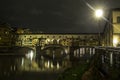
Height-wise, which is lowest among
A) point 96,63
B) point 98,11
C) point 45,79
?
point 45,79

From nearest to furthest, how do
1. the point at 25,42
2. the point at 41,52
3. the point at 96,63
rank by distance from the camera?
the point at 96,63 → the point at 41,52 → the point at 25,42

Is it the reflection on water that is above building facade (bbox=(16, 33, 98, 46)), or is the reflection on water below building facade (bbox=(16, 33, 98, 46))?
below

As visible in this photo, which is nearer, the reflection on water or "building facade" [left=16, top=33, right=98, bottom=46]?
the reflection on water

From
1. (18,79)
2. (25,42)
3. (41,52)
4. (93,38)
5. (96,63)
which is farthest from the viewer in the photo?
(25,42)

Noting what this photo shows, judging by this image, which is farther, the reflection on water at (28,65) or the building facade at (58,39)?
the building facade at (58,39)

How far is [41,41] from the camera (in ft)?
517

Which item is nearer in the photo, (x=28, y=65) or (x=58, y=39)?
(x=28, y=65)

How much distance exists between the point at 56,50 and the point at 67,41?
897cm

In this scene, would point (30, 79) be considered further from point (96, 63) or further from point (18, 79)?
point (96, 63)

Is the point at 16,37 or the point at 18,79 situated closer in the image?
the point at 18,79

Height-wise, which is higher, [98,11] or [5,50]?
[98,11]

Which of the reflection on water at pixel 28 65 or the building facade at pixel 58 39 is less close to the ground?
the building facade at pixel 58 39

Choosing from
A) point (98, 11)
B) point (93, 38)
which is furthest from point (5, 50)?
point (98, 11)

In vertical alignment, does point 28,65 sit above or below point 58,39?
below
